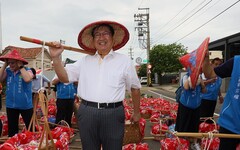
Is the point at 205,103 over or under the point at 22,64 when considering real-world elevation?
under

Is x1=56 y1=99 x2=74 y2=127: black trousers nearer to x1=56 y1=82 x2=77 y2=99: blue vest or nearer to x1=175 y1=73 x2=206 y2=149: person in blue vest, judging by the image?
x1=56 y1=82 x2=77 y2=99: blue vest

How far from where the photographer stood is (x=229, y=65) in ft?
9.64

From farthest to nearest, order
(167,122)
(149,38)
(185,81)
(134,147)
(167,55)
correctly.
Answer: (149,38) < (167,55) < (167,122) < (185,81) < (134,147)

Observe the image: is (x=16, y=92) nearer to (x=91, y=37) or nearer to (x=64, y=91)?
(x=64, y=91)

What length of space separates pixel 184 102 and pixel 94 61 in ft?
7.99

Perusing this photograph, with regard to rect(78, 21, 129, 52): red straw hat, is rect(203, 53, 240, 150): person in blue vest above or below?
below

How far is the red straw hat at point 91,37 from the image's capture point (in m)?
3.22

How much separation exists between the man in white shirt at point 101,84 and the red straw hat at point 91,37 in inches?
0.4

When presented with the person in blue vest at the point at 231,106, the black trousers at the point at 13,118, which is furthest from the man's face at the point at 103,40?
the black trousers at the point at 13,118

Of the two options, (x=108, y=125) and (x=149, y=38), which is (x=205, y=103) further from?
(x=149, y=38)

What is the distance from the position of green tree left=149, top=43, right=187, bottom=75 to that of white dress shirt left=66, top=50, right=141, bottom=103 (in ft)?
136

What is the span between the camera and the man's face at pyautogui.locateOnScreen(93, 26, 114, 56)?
3.19 metres

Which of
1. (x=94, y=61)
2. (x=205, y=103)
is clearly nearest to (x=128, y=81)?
(x=94, y=61)

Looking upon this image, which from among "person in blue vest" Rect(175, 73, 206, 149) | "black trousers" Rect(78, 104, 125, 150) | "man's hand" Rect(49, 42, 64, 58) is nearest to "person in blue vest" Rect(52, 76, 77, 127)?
"person in blue vest" Rect(175, 73, 206, 149)
